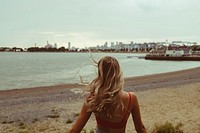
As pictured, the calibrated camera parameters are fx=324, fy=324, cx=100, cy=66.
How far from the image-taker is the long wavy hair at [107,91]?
83.3 inches

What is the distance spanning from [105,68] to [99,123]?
371 millimetres

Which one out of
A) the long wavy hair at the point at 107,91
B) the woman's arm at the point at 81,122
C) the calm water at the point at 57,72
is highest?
the long wavy hair at the point at 107,91

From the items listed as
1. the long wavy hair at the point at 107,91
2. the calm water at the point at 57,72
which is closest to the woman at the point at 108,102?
the long wavy hair at the point at 107,91

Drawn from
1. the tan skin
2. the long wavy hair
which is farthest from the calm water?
the tan skin

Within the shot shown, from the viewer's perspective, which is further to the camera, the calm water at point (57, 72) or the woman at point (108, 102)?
the calm water at point (57, 72)

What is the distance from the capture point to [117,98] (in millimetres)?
2129

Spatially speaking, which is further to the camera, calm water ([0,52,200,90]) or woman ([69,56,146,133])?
calm water ([0,52,200,90])

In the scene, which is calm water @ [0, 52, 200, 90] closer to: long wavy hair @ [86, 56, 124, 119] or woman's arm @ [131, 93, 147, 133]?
long wavy hair @ [86, 56, 124, 119]

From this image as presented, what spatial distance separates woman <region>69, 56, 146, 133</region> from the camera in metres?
2.12

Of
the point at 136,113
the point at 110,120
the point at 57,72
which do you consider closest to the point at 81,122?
the point at 110,120

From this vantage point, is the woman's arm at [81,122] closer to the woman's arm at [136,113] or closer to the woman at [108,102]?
the woman at [108,102]

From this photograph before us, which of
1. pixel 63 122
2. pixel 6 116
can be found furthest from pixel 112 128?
pixel 6 116

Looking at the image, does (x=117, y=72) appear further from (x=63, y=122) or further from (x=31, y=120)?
(x=31, y=120)

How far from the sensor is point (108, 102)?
6.97 feet
